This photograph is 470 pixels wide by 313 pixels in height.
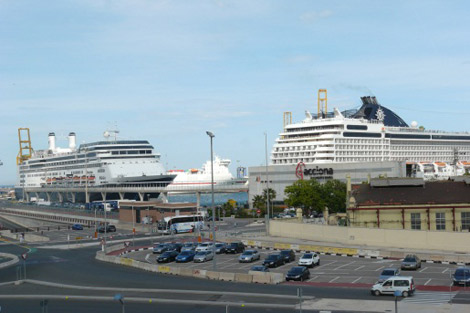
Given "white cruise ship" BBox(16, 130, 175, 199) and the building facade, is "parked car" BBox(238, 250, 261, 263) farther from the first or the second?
"white cruise ship" BBox(16, 130, 175, 199)

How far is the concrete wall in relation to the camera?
158ft

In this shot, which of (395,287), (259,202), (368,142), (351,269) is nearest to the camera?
(395,287)

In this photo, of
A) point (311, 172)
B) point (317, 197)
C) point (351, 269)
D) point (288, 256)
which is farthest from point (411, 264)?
point (311, 172)

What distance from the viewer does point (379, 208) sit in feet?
188

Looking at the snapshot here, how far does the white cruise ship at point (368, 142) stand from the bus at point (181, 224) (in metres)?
42.1

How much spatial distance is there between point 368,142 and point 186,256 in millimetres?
99969

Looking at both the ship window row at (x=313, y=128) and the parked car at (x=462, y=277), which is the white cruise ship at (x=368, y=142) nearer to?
the ship window row at (x=313, y=128)

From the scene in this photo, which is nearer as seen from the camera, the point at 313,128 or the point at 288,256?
the point at 288,256

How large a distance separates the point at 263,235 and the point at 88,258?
67.7 feet

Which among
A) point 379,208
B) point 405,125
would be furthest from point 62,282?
point 405,125

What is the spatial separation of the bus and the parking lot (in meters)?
32.5

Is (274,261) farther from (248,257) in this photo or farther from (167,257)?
(167,257)

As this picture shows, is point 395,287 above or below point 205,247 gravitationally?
above

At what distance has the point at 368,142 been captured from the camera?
144875 mm
